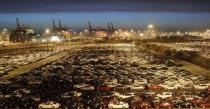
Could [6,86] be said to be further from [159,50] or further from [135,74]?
[159,50]

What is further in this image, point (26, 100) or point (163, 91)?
point (163, 91)

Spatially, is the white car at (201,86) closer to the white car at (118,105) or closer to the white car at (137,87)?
the white car at (137,87)

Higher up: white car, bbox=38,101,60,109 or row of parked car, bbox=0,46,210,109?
white car, bbox=38,101,60,109

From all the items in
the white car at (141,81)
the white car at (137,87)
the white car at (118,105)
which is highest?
the white car at (118,105)

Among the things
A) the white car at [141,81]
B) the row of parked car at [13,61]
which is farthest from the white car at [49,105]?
the row of parked car at [13,61]

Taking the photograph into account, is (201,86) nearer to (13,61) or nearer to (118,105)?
(118,105)

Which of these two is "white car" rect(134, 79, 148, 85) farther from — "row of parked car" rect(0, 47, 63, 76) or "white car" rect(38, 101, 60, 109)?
"row of parked car" rect(0, 47, 63, 76)

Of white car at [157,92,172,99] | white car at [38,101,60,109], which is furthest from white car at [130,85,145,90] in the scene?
white car at [38,101,60,109]

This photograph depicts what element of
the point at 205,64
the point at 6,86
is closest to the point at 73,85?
the point at 6,86

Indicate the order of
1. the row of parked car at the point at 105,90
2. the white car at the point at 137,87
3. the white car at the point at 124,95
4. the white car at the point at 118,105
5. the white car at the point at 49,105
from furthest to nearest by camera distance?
the white car at the point at 137,87 < the white car at the point at 124,95 < the row of parked car at the point at 105,90 < the white car at the point at 49,105 < the white car at the point at 118,105

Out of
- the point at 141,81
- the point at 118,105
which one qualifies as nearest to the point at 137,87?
the point at 141,81

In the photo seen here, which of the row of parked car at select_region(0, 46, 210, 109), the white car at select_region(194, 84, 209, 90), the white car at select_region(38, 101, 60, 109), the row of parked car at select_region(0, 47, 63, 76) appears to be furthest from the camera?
the row of parked car at select_region(0, 47, 63, 76)
